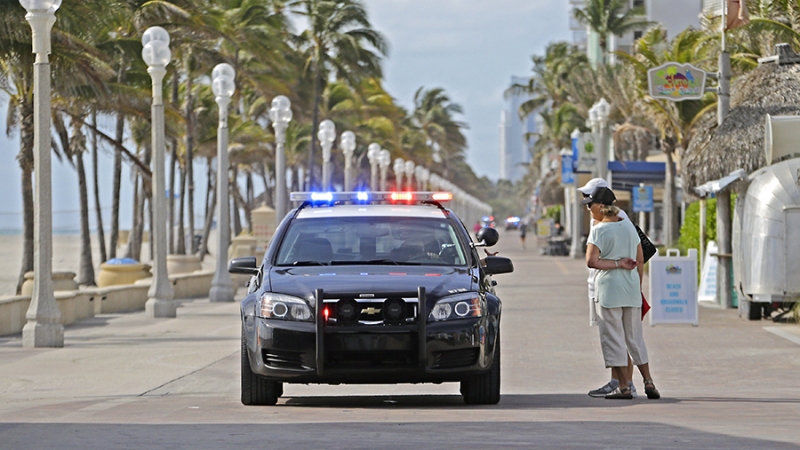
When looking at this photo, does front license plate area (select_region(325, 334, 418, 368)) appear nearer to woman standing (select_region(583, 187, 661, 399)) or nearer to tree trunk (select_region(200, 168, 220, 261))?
woman standing (select_region(583, 187, 661, 399))

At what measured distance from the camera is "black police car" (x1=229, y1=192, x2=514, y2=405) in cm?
882

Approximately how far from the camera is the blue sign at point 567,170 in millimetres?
53875

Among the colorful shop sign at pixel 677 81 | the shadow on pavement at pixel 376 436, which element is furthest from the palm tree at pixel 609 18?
the shadow on pavement at pixel 376 436

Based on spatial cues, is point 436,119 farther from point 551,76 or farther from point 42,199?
point 42,199

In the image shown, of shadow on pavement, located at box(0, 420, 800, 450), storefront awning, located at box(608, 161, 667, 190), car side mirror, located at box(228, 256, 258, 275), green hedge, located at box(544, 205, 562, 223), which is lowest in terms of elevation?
shadow on pavement, located at box(0, 420, 800, 450)

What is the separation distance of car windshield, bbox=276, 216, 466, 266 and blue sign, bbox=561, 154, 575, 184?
43.8 m

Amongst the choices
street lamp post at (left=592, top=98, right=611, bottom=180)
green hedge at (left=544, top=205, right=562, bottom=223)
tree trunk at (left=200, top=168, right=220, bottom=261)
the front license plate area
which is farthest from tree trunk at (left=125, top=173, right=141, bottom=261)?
green hedge at (left=544, top=205, right=562, bottom=223)

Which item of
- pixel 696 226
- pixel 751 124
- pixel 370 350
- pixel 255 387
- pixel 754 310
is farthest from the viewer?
pixel 696 226

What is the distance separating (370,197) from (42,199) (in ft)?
20.8

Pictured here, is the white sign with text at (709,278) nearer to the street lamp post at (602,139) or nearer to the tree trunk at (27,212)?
the tree trunk at (27,212)

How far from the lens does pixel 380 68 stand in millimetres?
60656

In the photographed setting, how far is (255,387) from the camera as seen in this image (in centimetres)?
948

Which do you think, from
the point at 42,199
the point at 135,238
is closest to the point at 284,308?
the point at 42,199

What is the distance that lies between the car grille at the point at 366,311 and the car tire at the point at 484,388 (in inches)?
35.9
